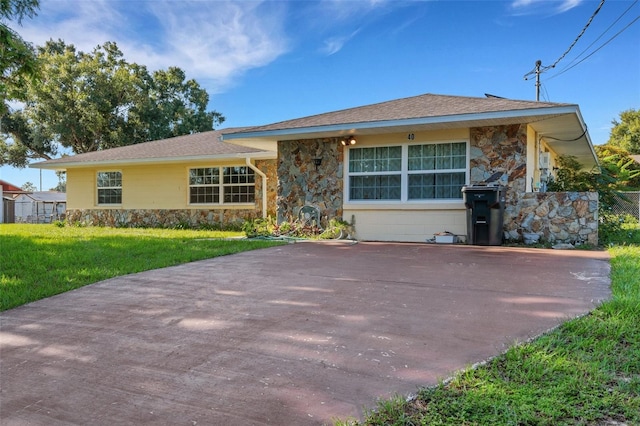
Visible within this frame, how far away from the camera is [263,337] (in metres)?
3.30

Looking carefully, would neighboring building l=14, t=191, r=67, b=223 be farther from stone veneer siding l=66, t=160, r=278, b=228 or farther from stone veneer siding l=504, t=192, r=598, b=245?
stone veneer siding l=504, t=192, r=598, b=245

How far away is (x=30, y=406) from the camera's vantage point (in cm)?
245

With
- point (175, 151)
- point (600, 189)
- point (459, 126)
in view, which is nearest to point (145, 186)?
point (175, 151)

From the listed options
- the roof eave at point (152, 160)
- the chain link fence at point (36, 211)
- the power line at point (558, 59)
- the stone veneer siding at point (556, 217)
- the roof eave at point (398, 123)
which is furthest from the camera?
the chain link fence at point (36, 211)

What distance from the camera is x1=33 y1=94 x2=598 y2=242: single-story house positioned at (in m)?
8.64

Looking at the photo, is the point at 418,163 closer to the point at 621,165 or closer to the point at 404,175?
the point at 404,175

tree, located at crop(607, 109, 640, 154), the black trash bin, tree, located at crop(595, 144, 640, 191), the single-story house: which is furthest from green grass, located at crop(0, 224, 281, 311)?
tree, located at crop(607, 109, 640, 154)

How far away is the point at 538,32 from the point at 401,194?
27.3 ft

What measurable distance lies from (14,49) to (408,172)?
8.15 metres

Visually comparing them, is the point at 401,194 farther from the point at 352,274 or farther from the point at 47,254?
the point at 47,254

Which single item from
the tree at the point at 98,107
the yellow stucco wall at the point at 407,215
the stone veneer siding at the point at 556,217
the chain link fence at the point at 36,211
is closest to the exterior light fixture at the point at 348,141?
the yellow stucco wall at the point at 407,215

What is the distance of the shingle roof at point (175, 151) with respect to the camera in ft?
46.2

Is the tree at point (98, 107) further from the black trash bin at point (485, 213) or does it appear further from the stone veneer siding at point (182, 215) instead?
the black trash bin at point (485, 213)

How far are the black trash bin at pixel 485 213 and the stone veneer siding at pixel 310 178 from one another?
3248mm
